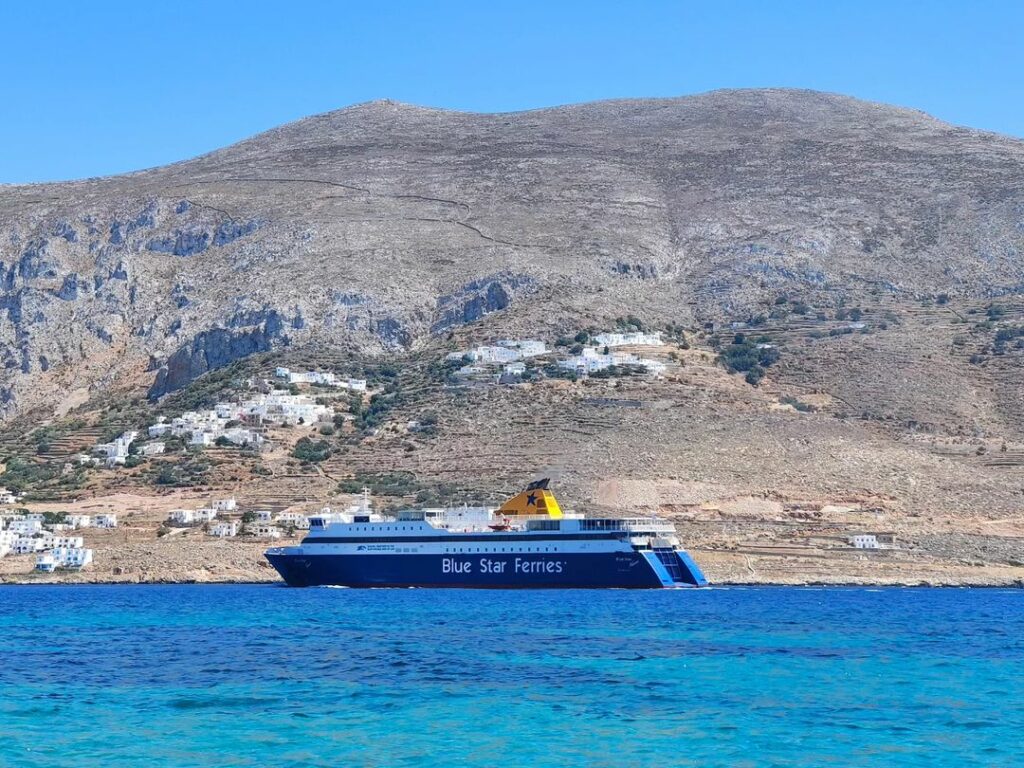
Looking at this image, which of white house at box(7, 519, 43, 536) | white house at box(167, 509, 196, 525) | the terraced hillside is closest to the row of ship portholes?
the terraced hillside

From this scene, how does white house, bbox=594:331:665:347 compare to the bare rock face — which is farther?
the bare rock face

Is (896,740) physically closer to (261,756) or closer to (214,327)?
(261,756)

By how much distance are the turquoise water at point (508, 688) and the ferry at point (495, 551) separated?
13563 millimetres

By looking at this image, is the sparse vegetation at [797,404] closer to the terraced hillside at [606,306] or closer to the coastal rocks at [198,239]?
the terraced hillside at [606,306]

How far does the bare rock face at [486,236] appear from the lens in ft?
334

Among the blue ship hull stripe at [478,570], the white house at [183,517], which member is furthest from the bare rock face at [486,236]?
the blue ship hull stripe at [478,570]

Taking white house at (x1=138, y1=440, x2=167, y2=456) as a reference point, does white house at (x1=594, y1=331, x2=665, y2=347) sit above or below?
above

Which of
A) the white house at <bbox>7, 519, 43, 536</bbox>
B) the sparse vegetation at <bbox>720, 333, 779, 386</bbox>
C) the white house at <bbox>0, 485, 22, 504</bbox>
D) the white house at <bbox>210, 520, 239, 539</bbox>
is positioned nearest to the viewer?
the white house at <bbox>210, 520, 239, 539</bbox>

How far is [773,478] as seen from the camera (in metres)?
69.5

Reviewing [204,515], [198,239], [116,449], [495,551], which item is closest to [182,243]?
[198,239]

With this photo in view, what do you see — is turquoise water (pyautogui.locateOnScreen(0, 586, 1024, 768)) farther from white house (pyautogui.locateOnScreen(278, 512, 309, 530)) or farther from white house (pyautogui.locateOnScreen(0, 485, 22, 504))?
white house (pyautogui.locateOnScreen(0, 485, 22, 504))

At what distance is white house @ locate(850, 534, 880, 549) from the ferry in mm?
6679

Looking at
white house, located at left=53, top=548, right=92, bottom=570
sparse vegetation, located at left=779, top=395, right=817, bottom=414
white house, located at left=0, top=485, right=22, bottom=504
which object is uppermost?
sparse vegetation, located at left=779, top=395, right=817, bottom=414

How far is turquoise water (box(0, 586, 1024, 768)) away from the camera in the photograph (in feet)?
68.4
